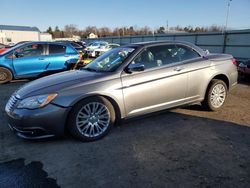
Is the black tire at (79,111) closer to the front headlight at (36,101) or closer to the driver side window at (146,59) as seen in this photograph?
the front headlight at (36,101)

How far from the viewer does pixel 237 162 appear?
3127 mm

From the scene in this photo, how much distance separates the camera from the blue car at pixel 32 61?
879 centimetres

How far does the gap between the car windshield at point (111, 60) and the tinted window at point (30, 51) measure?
16.0ft

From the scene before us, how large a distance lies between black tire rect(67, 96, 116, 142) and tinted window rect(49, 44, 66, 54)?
605 centimetres

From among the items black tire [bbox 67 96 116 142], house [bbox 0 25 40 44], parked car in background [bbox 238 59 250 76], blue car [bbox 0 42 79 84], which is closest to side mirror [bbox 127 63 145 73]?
black tire [bbox 67 96 116 142]

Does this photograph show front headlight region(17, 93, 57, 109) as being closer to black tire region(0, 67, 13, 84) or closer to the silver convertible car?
the silver convertible car

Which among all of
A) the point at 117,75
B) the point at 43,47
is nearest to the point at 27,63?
the point at 43,47

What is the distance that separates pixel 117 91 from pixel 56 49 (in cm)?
613

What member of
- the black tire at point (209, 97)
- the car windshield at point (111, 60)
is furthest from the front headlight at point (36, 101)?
the black tire at point (209, 97)

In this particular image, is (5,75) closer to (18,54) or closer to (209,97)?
(18,54)

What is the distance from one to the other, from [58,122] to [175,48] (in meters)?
2.72

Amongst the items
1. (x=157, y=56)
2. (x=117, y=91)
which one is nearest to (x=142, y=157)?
(x=117, y=91)

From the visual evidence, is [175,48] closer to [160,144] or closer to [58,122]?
[160,144]

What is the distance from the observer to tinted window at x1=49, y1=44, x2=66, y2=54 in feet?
30.2
